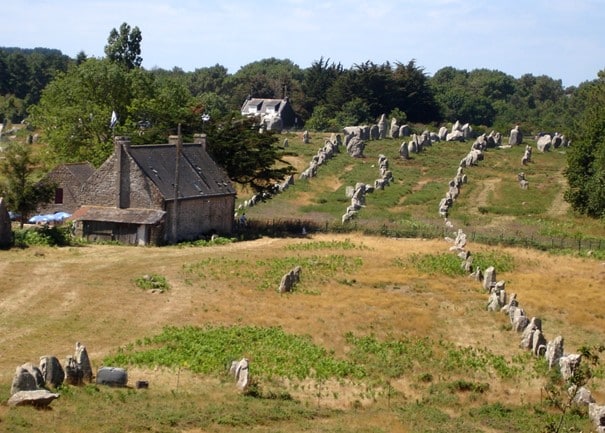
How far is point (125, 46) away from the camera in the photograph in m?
106

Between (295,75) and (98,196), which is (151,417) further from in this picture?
(295,75)

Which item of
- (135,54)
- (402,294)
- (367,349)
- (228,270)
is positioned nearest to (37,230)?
(228,270)

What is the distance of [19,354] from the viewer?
3197cm

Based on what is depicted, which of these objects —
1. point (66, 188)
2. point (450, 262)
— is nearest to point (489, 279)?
point (450, 262)

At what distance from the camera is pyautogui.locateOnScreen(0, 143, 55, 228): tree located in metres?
54.8

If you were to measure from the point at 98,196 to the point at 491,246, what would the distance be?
74.2ft

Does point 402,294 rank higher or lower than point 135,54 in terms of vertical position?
lower

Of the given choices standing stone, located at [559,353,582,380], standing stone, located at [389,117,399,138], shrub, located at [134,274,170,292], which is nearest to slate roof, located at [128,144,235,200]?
shrub, located at [134,274,170,292]

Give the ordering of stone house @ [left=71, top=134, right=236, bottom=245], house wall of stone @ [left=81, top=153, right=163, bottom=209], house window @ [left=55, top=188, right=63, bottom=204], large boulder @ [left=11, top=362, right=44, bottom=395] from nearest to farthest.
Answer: large boulder @ [left=11, top=362, right=44, bottom=395], stone house @ [left=71, top=134, right=236, bottom=245], house wall of stone @ [left=81, top=153, right=163, bottom=209], house window @ [left=55, top=188, right=63, bottom=204]

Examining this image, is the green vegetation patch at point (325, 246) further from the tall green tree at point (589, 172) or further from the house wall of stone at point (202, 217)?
the tall green tree at point (589, 172)

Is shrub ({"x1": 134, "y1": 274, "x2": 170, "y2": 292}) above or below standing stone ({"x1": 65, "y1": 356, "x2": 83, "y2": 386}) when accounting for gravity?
A: below

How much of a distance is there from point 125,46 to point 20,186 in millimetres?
52685

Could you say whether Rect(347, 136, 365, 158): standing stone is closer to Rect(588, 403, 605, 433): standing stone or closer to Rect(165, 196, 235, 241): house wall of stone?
Rect(165, 196, 235, 241): house wall of stone

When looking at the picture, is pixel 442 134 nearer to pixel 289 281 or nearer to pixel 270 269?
pixel 270 269
